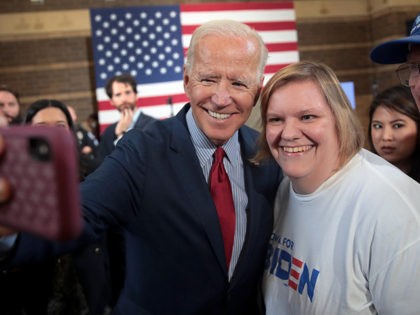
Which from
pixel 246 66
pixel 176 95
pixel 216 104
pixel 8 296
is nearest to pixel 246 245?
pixel 216 104

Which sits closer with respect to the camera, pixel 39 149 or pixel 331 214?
pixel 39 149

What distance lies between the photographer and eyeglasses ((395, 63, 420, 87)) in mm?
1491

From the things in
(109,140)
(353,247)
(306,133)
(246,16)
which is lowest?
(353,247)

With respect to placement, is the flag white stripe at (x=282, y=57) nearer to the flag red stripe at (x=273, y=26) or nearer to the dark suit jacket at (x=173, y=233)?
the flag red stripe at (x=273, y=26)

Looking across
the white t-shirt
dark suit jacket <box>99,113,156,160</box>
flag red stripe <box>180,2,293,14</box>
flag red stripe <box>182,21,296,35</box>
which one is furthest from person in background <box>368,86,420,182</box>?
flag red stripe <box>180,2,293,14</box>

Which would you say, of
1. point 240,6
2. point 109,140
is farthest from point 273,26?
point 109,140

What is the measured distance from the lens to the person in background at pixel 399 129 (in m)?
2.43

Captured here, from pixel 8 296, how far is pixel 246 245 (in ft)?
3.57

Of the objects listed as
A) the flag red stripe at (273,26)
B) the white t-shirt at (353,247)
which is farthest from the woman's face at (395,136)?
the flag red stripe at (273,26)

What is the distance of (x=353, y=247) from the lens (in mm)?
1273

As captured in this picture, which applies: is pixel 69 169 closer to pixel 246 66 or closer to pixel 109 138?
pixel 246 66

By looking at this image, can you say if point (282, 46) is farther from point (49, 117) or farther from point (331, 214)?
point (331, 214)

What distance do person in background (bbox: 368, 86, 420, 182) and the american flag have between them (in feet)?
15.4

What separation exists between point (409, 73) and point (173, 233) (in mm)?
1004
